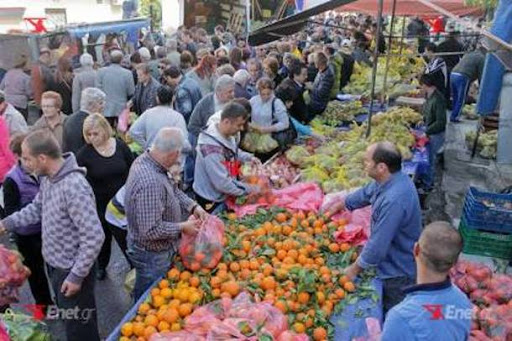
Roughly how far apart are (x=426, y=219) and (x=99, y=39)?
9635mm

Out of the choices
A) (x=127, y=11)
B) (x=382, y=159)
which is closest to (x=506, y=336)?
(x=382, y=159)

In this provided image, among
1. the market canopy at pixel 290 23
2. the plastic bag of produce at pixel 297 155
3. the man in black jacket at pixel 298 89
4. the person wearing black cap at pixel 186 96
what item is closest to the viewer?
the market canopy at pixel 290 23

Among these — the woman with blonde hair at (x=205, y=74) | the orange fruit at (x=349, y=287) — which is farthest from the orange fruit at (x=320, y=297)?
the woman with blonde hair at (x=205, y=74)

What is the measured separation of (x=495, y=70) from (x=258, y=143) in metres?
2.89

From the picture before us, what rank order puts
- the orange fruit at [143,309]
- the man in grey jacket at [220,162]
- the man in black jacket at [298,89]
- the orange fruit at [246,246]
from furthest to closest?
the man in black jacket at [298,89], the man in grey jacket at [220,162], the orange fruit at [246,246], the orange fruit at [143,309]

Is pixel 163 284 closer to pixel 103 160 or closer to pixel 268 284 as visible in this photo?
pixel 268 284

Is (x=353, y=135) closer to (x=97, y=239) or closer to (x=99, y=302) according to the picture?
(x=99, y=302)

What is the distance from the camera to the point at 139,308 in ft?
10.5

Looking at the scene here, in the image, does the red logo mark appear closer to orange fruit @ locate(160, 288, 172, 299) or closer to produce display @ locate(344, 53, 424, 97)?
orange fruit @ locate(160, 288, 172, 299)

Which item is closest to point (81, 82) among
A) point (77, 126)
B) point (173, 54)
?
point (173, 54)

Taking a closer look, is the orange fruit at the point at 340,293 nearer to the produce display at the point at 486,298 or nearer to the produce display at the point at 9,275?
the produce display at the point at 486,298

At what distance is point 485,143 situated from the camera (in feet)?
29.9

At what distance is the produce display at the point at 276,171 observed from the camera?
5055mm

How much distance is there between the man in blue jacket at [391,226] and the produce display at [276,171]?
173 centimetres
